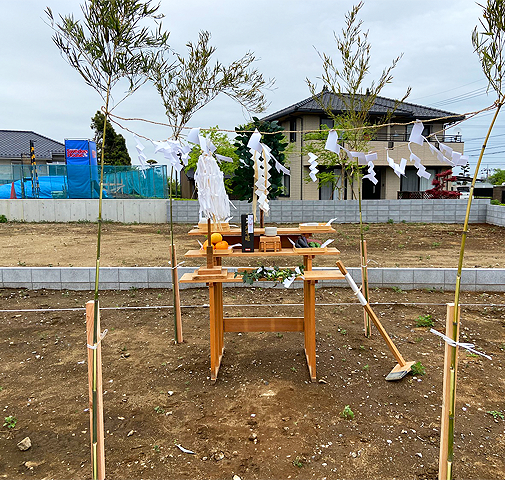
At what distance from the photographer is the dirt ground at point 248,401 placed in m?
2.51

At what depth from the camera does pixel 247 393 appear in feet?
11.0

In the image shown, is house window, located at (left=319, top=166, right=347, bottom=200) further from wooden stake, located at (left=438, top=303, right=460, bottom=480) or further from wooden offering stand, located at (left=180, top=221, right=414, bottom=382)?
wooden stake, located at (left=438, top=303, right=460, bottom=480)

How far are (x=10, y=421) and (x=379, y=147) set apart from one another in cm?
1871

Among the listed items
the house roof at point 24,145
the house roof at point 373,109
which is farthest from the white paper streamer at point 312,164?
the house roof at point 24,145

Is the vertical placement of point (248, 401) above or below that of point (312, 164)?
below

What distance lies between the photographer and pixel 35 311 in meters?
5.40

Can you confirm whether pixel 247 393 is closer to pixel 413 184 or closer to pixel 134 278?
pixel 134 278

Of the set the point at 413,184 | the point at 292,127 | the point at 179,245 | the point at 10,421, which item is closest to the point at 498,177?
the point at 413,184

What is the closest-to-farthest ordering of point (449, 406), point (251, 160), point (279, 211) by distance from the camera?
point (449, 406), point (251, 160), point (279, 211)

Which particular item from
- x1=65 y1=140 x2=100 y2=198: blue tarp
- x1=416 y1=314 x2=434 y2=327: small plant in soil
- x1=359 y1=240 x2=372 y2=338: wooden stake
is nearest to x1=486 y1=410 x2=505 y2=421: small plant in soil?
x1=359 y1=240 x2=372 y2=338: wooden stake

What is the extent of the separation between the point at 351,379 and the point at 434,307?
2435 millimetres

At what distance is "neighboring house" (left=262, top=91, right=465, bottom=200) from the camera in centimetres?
1898

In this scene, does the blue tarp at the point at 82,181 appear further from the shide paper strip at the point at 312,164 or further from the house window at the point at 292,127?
the shide paper strip at the point at 312,164

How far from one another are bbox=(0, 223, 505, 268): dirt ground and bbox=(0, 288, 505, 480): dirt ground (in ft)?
8.73
